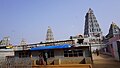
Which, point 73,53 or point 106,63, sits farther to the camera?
point 106,63

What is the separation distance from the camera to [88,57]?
2014cm

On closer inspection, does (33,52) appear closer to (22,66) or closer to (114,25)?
(22,66)

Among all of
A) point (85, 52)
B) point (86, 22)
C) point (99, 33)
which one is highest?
point (86, 22)

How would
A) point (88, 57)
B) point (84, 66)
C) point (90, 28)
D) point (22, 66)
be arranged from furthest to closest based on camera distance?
point (90, 28) → point (88, 57) → point (84, 66) → point (22, 66)

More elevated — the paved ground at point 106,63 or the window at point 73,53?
the window at point 73,53

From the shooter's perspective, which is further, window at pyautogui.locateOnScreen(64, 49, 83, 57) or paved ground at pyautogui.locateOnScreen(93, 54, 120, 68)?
window at pyautogui.locateOnScreen(64, 49, 83, 57)

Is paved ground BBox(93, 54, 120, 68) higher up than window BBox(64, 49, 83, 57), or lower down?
lower down

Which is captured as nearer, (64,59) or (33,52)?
(64,59)

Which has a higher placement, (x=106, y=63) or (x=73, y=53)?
(x=73, y=53)

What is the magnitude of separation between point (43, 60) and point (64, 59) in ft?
8.76

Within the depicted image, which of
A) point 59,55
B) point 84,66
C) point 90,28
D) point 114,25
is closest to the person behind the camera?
point 84,66

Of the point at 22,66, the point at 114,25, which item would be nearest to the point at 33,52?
the point at 22,66

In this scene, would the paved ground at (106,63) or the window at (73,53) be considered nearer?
the paved ground at (106,63)

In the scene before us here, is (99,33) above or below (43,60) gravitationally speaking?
above
